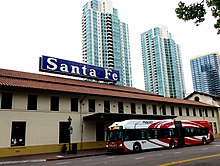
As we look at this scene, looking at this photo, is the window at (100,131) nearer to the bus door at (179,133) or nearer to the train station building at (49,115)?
the train station building at (49,115)

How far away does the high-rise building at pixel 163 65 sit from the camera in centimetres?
11881

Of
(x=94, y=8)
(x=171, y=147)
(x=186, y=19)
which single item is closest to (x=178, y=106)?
(x=171, y=147)

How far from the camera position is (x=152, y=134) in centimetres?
2392

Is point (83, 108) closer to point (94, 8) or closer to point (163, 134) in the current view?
point (163, 134)

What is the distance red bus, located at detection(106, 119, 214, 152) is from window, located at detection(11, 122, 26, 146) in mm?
8567

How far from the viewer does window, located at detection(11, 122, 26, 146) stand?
2142 cm

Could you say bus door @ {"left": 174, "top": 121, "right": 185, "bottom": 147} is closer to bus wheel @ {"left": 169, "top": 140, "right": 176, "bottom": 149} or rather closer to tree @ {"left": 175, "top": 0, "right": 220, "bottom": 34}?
bus wheel @ {"left": 169, "top": 140, "right": 176, "bottom": 149}

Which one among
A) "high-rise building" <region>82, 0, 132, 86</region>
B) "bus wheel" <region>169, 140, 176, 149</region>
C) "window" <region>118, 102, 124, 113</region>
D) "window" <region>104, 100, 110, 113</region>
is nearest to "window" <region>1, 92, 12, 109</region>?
"window" <region>104, 100, 110, 113</region>

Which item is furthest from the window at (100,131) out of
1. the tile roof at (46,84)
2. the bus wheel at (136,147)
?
the bus wheel at (136,147)

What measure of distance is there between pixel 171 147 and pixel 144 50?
107 meters

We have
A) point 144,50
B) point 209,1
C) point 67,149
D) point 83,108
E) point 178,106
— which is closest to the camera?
point 209,1

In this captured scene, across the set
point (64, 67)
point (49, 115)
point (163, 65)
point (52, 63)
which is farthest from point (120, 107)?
point (163, 65)

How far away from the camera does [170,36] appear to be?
5094 inches

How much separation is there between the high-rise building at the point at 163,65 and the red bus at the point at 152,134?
9075 cm
